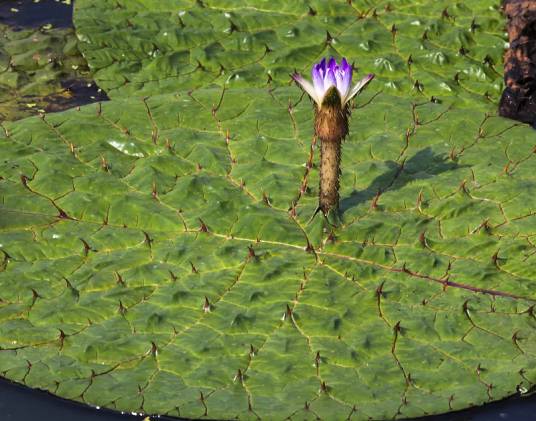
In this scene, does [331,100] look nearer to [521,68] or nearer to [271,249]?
[271,249]

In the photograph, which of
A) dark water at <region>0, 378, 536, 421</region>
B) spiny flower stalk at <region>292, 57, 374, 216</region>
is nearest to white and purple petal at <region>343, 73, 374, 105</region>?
spiny flower stalk at <region>292, 57, 374, 216</region>

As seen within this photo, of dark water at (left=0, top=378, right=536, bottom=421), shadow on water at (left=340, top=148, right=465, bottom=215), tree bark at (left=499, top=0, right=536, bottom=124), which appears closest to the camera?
dark water at (left=0, top=378, right=536, bottom=421)

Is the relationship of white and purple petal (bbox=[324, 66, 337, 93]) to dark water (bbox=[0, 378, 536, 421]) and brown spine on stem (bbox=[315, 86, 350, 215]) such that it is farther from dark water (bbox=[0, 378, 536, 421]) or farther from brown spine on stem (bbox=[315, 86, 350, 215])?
dark water (bbox=[0, 378, 536, 421])

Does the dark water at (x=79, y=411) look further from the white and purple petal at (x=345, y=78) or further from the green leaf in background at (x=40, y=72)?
the green leaf in background at (x=40, y=72)

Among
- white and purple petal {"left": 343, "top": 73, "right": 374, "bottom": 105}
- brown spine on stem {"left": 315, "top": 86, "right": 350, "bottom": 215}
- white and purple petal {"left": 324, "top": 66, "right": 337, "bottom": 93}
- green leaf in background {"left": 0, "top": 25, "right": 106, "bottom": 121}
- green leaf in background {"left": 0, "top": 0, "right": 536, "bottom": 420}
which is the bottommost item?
green leaf in background {"left": 0, "top": 25, "right": 106, "bottom": 121}

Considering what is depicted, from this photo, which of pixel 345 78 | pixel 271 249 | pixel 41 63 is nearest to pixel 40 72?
pixel 41 63

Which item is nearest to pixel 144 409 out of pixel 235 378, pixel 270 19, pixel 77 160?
pixel 235 378
